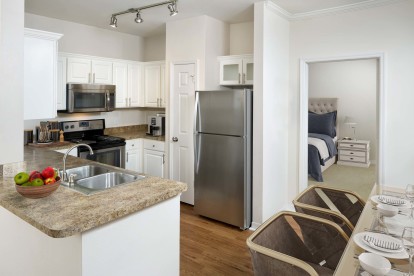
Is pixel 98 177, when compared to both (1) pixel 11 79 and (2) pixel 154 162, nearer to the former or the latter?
(1) pixel 11 79

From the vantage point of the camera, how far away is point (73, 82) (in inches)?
163

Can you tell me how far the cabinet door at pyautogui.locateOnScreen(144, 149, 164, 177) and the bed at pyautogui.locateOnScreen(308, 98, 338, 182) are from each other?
9.02 ft

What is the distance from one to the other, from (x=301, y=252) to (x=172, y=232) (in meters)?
0.84

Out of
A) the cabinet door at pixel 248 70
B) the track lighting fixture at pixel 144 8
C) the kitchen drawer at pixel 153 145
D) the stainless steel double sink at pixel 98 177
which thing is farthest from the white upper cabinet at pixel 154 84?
the stainless steel double sink at pixel 98 177

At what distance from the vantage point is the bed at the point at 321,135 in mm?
5525

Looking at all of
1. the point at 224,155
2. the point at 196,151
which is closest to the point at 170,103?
the point at 196,151

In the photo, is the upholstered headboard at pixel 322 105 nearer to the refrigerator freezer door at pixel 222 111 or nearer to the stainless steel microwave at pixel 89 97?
the refrigerator freezer door at pixel 222 111

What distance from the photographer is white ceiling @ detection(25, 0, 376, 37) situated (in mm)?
3441

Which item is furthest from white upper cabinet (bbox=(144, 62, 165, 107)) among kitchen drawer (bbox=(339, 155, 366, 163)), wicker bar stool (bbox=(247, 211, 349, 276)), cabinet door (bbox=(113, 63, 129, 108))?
kitchen drawer (bbox=(339, 155, 366, 163))

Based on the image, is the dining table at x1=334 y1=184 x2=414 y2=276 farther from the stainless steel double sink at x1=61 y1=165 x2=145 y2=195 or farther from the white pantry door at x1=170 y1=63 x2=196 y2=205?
the white pantry door at x1=170 y1=63 x2=196 y2=205

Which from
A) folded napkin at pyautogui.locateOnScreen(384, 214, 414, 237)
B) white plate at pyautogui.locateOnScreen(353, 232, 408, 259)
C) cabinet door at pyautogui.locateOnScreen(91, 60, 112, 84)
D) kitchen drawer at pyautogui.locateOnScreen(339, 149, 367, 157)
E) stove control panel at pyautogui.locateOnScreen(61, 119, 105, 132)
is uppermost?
cabinet door at pyautogui.locateOnScreen(91, 60, 112, 84)

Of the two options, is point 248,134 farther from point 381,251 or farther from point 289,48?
point 381,251

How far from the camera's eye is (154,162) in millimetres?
4684

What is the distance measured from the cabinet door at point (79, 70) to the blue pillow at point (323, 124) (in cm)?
484
